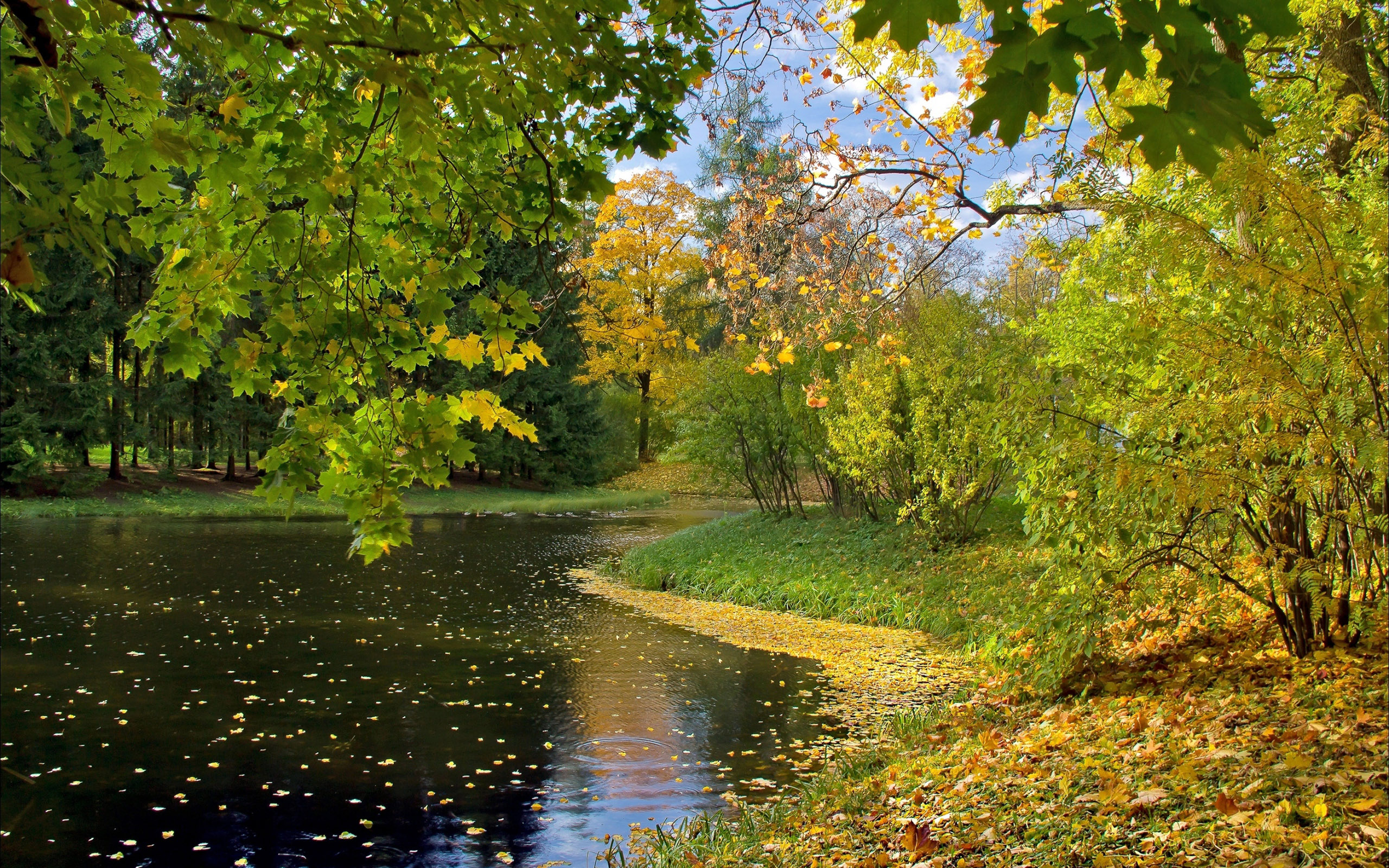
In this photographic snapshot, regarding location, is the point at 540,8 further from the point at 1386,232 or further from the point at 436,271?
the point at 1386,232

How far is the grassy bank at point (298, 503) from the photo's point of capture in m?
18.2

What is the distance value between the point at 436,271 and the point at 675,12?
4.33 ft

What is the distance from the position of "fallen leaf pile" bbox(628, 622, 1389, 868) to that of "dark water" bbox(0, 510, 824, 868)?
0.86 metres

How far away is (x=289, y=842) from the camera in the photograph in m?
4.31

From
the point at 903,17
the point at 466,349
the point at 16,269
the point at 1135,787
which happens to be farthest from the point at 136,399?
the point at 903,17

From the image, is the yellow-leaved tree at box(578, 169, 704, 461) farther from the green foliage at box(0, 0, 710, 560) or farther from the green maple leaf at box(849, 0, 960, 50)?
the green maple leaf at box(849, 0, 960, 50)

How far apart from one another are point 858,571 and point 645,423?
75.6 feet

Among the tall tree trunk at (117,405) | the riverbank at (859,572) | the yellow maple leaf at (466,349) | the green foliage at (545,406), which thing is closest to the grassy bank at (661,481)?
the green foliage at (545,406)

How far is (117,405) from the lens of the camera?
67.7ft

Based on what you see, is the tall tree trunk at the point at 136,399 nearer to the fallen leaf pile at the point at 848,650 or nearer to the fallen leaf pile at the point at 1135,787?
the fallen leaf pile at the point at 848,650

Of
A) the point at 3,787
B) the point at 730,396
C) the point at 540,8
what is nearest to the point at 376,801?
the point at 3,787

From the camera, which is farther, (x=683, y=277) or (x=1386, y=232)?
(x=683, y=277)

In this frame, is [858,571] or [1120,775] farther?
[858,571]

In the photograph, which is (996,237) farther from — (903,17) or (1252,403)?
(903,17)
